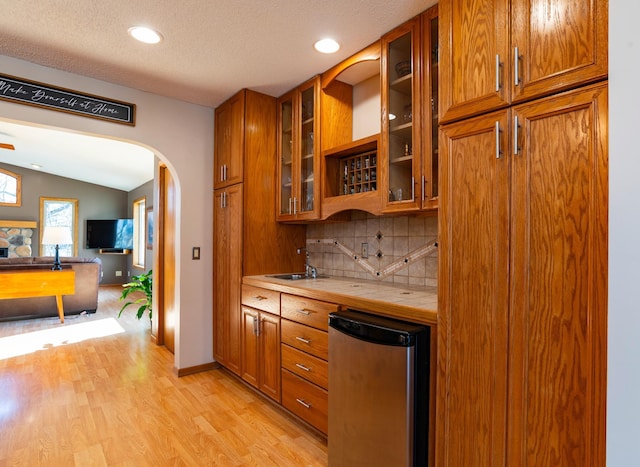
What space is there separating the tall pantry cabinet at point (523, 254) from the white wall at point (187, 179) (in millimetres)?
2375

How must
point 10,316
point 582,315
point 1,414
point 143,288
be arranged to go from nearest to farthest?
point 582,315
point 1,414
point 143,288
point 10,316

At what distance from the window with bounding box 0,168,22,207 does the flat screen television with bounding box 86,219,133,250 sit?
1.50 m

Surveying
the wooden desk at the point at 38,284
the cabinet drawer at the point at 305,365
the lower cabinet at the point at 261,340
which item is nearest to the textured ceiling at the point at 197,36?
the lower cabinet at the point at 261,340

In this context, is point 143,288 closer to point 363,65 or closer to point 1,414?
point 1,414

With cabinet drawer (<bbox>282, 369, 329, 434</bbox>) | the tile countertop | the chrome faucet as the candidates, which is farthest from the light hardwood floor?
the chrome faucet

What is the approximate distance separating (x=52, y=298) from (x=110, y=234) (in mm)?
4110

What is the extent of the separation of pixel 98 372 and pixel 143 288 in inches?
57.0

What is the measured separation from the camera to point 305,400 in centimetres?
217

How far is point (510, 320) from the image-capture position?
123 centimetres

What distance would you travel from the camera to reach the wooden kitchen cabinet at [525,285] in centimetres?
105

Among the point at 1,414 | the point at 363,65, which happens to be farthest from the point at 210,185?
the point at 1,414

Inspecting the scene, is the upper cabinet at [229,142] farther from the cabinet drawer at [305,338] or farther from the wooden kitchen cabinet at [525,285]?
the wooden kitchen cabinet at [525,285]

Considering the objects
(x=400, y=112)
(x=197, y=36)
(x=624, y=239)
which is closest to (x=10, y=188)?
(x=197, y=36)

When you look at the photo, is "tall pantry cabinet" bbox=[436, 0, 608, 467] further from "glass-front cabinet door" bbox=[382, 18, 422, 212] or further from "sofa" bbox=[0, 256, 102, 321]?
"sofa" bbox=[0, 256, 102, 321]
